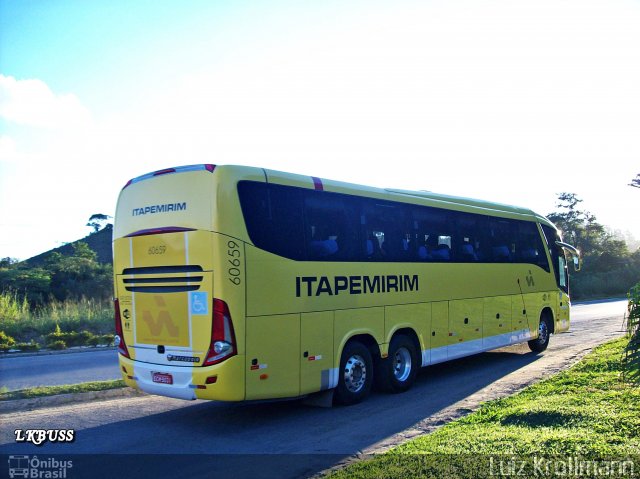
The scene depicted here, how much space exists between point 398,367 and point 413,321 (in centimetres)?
91

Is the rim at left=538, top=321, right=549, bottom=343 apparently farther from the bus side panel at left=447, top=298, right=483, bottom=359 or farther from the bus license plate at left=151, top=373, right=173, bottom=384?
the bus license plate at left=151, top=373, right=173, bottom=384

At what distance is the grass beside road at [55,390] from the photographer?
9.61 metres

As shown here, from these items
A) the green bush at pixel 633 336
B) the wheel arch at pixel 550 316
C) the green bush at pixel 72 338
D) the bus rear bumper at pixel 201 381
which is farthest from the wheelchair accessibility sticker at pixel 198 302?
the green bush at pixel 72 338

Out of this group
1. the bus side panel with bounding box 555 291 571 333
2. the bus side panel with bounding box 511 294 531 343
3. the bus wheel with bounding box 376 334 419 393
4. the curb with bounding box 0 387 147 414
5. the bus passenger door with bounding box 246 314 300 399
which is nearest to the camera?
the bus passenger door with bounding box 246 314 300 399

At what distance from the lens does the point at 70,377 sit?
12422 millimetres

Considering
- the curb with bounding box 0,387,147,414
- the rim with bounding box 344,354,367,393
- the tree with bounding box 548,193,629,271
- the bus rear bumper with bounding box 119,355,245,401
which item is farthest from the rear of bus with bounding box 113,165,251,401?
the tree with bounding box 548,193,629,271

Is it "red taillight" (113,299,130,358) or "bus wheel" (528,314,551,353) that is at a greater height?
"red taillight" (113,299,130,358)

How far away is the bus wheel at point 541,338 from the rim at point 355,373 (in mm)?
7517

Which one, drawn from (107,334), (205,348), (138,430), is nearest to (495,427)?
(205,348)

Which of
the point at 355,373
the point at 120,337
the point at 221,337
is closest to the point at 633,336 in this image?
the point at 355,373

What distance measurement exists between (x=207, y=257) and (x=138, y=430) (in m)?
2.67

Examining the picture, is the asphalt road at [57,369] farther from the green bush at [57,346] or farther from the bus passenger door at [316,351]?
the bus passenger door at [316,351]

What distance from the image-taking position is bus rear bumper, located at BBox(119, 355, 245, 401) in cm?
768

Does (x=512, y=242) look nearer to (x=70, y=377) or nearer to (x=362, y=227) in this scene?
(x=362, y=227)
